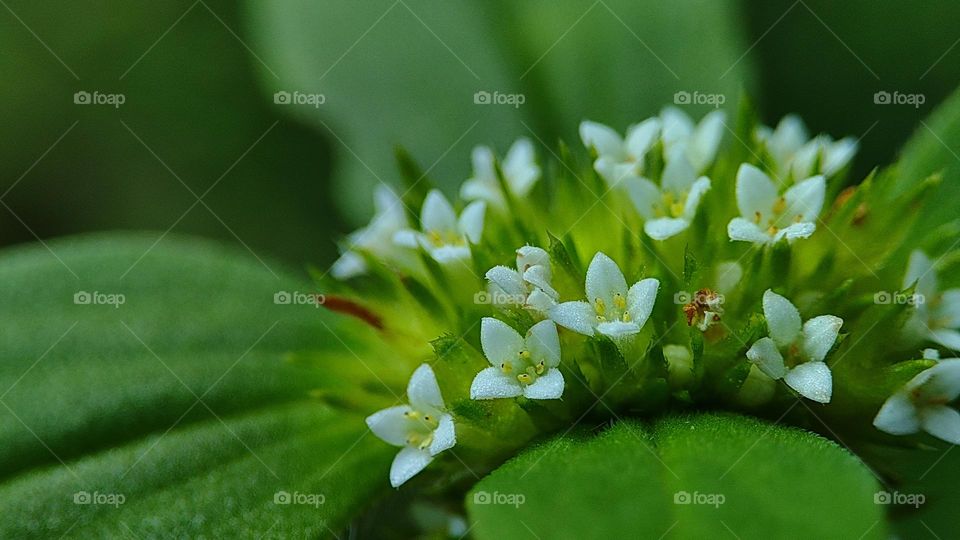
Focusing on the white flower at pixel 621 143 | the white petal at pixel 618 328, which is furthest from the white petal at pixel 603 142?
the white petal at pixel 618 328

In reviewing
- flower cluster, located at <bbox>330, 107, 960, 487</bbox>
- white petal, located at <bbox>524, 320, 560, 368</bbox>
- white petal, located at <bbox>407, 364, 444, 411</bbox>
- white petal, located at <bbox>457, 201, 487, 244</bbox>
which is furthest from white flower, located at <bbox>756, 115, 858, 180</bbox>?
white petal, located at <bbox>407, 364, 444, 411</bbox>

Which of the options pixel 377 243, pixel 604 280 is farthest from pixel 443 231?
pixel 604 280

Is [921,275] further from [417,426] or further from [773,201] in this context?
[417,426]

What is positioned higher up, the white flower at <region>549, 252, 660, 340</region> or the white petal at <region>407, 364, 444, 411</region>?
the white flower at <region>549, 252, 660, 340</region>

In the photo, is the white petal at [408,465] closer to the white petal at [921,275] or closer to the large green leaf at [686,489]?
the large green leaf at [686,489]

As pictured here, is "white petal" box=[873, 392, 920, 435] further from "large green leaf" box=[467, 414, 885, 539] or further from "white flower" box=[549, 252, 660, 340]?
"white flower" box=[549, 252, 660, 340]

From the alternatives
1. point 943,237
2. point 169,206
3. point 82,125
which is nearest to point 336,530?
point 943,237

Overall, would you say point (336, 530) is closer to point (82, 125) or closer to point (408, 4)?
point (408, 4)

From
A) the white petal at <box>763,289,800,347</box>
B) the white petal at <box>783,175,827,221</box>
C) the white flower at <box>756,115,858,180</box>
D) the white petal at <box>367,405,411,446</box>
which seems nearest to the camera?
the white petal at <box>763,289,800,347</box>
